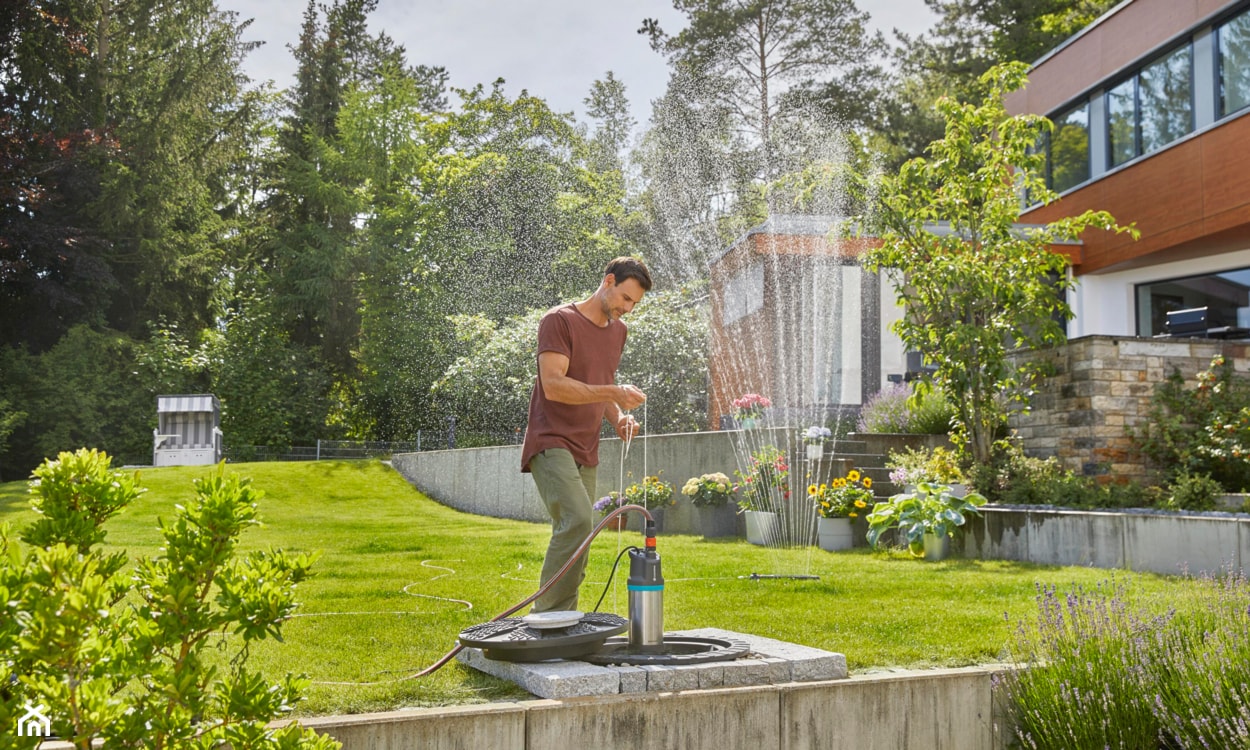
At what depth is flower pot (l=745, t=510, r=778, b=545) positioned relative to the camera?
9984 millimetres

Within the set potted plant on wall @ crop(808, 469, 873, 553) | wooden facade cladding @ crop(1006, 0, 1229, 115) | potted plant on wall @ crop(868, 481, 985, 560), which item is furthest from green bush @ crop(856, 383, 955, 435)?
wooden facade cladding @ crop(1006, 0, 1229, 115)

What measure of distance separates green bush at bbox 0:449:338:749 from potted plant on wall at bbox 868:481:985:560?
6873 mm

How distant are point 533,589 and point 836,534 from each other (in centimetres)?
398

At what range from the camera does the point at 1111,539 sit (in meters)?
7.78

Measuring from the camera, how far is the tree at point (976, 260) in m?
10.1

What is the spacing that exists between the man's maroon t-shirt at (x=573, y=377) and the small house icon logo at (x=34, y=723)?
2.28m

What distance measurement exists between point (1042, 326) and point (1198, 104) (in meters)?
5.24

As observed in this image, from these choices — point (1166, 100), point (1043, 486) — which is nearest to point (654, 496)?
point (1043, 486)

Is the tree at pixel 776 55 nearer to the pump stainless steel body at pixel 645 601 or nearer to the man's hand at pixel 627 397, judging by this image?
the man's hand at pixel 627 397

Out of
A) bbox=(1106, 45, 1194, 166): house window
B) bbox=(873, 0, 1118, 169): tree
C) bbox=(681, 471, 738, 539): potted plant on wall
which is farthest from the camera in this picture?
bbox=(873, 0, 1118, 169): tree

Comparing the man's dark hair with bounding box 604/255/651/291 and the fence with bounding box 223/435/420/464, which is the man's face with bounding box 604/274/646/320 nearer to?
the man's dark hair with bounding box 604/255/651/291

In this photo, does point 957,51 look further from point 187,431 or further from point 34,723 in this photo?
point 34,723

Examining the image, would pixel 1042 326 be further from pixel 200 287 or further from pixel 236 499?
pixel 200 287

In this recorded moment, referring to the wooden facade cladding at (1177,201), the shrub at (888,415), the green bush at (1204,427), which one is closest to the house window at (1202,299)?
the wooden facade cladding at (1177,201)
